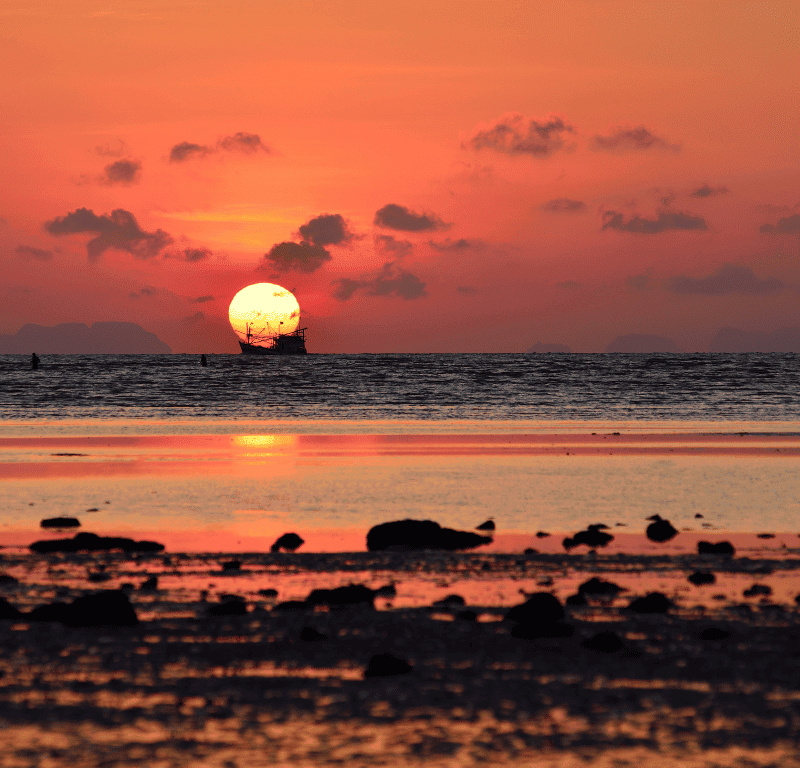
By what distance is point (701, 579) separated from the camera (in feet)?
38.6

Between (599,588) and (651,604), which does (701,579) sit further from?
(651,604)

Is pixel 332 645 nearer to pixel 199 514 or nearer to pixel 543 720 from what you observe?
pixel 543 720

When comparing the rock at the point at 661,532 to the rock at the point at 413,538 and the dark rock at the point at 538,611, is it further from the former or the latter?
the dark rock at the point at 538,611

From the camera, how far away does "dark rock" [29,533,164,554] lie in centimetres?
1384

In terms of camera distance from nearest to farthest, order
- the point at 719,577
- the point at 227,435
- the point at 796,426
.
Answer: the point at 719,577 → the point at 227,435 → the point at 796,426

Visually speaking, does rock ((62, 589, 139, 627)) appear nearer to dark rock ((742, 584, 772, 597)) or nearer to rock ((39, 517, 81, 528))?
dark rock ((742, 584, 772, 597))

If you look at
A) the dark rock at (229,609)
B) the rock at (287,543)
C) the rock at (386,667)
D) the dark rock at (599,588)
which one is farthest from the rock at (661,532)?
the rock at (386,667)

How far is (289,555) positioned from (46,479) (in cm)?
1115

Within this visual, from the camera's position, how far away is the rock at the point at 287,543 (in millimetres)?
14133

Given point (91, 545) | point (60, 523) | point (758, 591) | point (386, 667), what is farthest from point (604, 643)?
point (60, 523)

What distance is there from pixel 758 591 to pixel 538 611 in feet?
10.1

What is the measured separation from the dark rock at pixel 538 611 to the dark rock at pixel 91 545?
614 centimetres

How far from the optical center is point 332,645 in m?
9.02

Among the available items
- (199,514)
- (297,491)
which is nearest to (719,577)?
(199,514)
